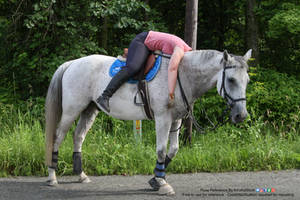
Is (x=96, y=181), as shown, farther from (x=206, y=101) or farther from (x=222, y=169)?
(x=206, y=101)

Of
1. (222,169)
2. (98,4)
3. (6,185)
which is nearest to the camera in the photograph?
(6,185)

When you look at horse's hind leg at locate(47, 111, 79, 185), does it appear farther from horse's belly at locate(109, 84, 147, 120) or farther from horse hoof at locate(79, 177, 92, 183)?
horse's belly at locate(109, 84, 147, 120)

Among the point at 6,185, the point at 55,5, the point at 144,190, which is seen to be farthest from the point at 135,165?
the point at 55,5

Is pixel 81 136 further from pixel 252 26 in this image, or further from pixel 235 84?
pixel 252 26

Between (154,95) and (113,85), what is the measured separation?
0.63 metres

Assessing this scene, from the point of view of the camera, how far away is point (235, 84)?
4.28 metres

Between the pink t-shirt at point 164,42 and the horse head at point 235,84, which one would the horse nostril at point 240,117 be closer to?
the horse head at point 235,84

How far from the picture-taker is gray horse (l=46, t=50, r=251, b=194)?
4.33 m

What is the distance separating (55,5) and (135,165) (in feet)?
14.6

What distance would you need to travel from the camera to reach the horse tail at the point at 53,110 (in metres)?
5.31

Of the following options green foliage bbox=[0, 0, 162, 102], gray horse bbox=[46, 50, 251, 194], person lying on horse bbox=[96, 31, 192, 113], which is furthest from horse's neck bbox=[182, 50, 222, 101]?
green foliage bbox=[0, 0, 162, 102]

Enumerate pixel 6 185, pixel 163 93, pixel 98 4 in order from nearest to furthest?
pixel 163 93 → pixel 6 185 → pixel 98 4

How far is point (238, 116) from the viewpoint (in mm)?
4238

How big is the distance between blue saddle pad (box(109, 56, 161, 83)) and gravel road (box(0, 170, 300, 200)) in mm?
1627
